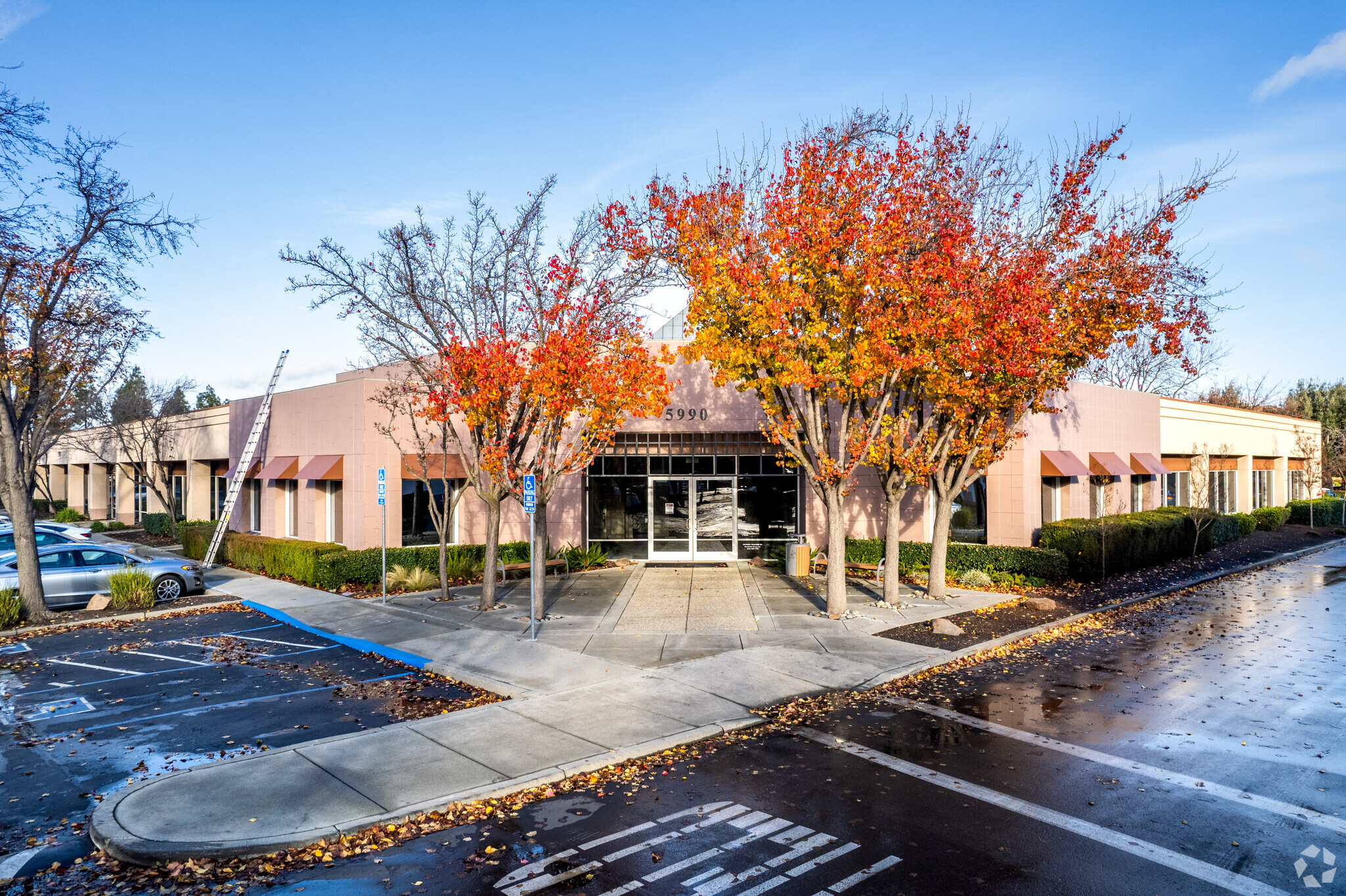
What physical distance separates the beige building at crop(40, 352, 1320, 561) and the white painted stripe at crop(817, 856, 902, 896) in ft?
51.2

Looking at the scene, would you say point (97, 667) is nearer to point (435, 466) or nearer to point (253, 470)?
point (435, 466)

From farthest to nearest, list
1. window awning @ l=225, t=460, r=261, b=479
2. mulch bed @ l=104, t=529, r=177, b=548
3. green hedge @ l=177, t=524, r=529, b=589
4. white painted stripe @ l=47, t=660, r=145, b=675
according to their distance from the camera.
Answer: mulch bed @ l=104, t=529, r=177, b=548 < window awning @ l=225, t=460, r=261, b=479 < green hedge @ l=177, t=524, r=529, b=589 < white painted stripe @ l=47, t=660, r=145, b=675

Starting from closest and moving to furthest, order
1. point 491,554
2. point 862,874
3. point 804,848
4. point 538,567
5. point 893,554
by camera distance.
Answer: point 862,874, point 804,848, point 491,554, point 893,554, point 538,567

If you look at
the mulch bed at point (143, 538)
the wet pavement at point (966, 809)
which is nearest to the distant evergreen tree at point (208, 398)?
the mulch bed at point (143, 538)

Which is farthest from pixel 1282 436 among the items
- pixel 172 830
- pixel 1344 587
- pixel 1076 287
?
pixel 172 830

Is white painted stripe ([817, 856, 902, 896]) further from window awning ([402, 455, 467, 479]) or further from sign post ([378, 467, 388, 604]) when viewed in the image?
window awning ([402, 455, 467, 479])

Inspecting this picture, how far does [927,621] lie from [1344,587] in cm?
1237

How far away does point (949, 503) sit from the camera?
57.4 feet

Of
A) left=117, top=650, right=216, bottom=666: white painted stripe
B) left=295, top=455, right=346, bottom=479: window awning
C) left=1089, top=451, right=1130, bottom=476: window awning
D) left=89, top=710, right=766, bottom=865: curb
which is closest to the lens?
left=89, top=710, right=766, bottom=865: curb

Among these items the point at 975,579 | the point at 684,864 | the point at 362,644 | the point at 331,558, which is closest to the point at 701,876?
the point at 684,864

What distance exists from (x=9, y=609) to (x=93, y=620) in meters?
1.36

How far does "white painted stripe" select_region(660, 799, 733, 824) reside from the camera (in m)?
6.89

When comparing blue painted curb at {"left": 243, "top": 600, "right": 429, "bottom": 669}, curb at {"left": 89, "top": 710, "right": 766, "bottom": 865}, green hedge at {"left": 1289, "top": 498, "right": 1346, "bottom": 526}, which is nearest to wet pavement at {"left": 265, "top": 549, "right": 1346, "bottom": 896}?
curb at {"left": 89, "top": 710, "right": 766, "bottom": 865}

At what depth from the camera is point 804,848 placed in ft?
20.5
